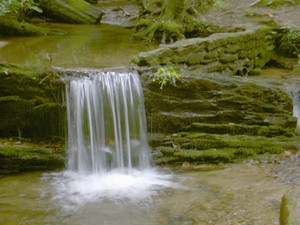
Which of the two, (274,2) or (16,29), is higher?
(274,2)

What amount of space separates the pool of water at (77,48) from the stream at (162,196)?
272 cm

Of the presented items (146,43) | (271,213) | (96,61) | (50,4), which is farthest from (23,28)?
(271,213)

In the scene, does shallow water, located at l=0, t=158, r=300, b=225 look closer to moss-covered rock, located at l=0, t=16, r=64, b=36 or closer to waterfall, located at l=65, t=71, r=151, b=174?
waterfall, located at l=65, t=71, r=151, b=174

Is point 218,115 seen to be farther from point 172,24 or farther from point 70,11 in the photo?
point 70,11

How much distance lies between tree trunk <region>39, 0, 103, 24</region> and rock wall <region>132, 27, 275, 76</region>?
7453 millimetres

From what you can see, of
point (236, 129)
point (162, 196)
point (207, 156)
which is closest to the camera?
point (162, 196)

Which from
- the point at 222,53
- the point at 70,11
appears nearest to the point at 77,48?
the point at 222,53

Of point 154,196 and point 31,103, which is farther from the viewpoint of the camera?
point 31,103

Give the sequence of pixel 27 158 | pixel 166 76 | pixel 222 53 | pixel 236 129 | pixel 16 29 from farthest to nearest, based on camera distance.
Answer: pixel 16 29 → pixel 222 53 → pixel 236 129 → pixel 166 76 → pixel 27 158

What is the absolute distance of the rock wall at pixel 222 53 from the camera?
7090 millimetres

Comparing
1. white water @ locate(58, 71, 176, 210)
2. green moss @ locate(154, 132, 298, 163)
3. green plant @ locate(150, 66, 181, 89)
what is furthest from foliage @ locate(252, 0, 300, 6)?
white water @ locate(58, 71, 176, 210)

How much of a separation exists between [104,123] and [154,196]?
1657 millimetres

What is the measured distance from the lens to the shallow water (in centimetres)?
475

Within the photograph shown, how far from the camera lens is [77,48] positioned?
378 inches
